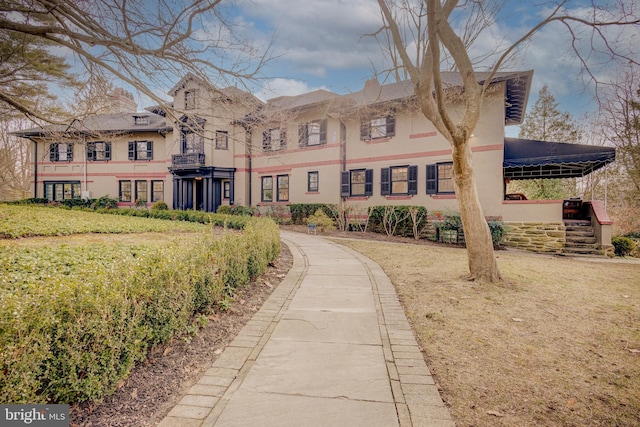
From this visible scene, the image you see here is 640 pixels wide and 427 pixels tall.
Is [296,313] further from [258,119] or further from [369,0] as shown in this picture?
[369,0]

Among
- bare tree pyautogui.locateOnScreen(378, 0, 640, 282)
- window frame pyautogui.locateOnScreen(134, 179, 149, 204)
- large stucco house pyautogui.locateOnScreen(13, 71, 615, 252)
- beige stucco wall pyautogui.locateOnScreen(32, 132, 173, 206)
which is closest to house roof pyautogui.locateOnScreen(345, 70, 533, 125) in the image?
large stucco house pyautogui.locateOnScreen(13, 71, 615, 252)

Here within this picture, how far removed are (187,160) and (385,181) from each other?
13.1m

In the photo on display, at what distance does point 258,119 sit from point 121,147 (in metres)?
21.6

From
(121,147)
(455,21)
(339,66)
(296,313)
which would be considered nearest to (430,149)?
(339,66)

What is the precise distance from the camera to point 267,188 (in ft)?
66.3

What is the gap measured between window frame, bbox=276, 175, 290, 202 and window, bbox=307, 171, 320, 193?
1565 millimetres

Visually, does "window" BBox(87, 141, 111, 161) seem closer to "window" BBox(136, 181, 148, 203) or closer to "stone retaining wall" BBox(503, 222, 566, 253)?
"window" BBox(136, 181, 148, 203)

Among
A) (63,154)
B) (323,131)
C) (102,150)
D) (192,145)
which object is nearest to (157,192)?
(192,145)

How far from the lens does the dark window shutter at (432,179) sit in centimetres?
1448

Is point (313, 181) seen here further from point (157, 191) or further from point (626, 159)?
point (626, 159)

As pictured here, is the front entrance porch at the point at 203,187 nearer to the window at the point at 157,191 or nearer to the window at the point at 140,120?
the window at the point at 157,191

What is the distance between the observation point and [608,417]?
7.18 feet

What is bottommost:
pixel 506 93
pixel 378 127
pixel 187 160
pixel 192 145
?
pixel 187 160

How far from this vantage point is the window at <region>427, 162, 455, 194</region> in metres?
14.4
